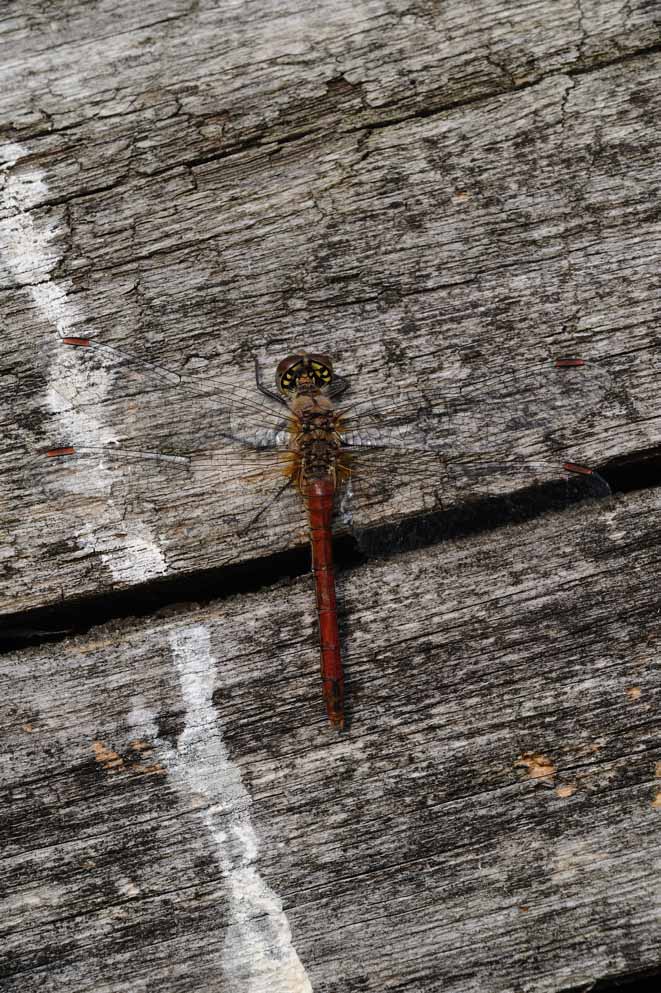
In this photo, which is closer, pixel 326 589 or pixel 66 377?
pixel 326 589

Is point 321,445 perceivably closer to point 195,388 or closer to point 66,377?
point 195,388

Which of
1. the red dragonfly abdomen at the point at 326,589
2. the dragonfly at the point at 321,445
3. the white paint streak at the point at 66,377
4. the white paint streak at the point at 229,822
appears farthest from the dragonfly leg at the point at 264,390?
the white paint streak at the point at 229,822

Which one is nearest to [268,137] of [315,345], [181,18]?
[181,18]

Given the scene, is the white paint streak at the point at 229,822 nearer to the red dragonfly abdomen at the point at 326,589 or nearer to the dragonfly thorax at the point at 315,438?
the red dragonfly abdomen at the point at 326,589

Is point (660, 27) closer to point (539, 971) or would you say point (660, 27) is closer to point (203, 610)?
point (203, 610)

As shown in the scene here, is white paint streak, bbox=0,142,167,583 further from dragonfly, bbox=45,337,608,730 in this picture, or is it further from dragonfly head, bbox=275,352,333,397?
dragonfly head, bbox=275,352,333,397

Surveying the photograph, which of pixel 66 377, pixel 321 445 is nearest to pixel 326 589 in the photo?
pixel 321 445

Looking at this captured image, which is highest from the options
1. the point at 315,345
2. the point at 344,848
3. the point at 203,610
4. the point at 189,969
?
the point at 315,345
